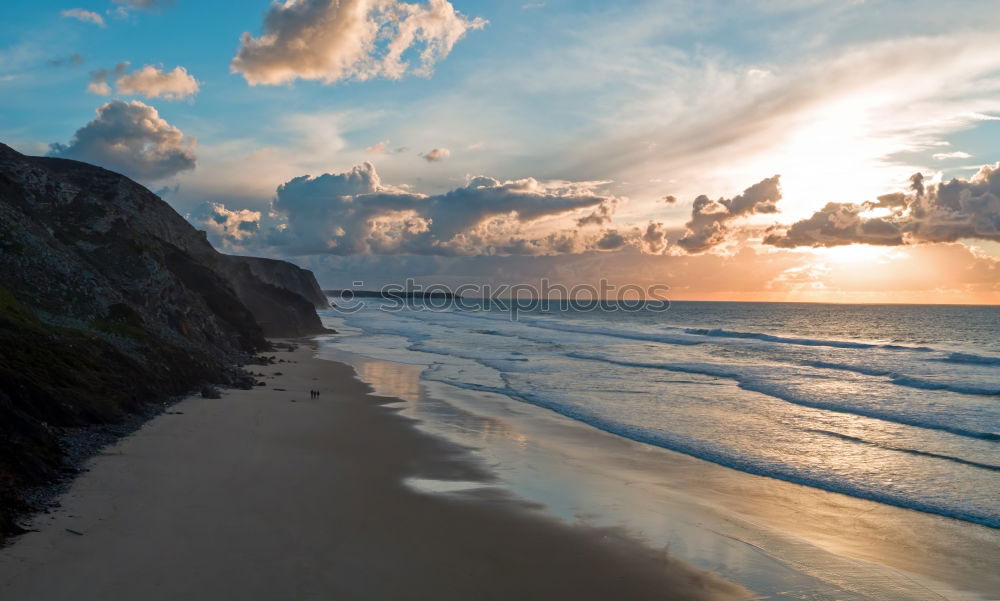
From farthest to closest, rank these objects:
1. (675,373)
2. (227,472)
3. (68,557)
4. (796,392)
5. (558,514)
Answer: (675,373) → (796,392) → (227,472) → (558,514) → (68,557)

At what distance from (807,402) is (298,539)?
80.9 feet

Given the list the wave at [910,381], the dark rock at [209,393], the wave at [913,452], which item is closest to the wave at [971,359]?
the wave at [910,381]

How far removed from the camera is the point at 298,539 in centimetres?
982

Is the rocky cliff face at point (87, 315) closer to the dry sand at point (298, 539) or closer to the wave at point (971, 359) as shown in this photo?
the dry sand at point (298, 539)

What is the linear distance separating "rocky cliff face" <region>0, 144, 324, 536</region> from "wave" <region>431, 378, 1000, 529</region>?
580 inches

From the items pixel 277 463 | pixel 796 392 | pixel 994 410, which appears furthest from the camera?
pixel 796 392

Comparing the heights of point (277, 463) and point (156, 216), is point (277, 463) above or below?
below

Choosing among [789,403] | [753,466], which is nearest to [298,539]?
[753,466]

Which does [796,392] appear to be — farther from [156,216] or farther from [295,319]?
[295,319]

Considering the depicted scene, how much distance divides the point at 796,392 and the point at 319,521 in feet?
87.9

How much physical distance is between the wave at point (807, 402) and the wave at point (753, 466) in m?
9.41

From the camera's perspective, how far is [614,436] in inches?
798

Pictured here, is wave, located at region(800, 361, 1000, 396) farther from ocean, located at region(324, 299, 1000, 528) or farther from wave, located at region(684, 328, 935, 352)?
wave, located at region(684, 328, 935, 352)

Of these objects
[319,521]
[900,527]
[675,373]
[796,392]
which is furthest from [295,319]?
[900,527]
